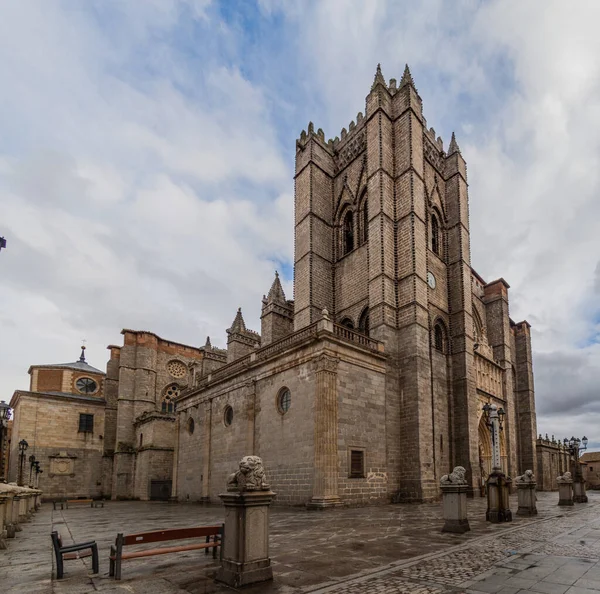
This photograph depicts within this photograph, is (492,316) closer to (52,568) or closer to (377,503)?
(377,503)

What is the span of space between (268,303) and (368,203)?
8604 mm

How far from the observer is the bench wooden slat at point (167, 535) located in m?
6.38

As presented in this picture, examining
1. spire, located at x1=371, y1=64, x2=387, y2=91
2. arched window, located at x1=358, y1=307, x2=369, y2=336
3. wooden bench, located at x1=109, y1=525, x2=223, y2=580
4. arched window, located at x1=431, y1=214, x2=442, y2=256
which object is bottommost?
wooden bench, located at x1=109, y1=525, x2=223, y2=580

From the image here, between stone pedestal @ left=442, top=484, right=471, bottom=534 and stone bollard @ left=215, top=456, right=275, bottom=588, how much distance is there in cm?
544

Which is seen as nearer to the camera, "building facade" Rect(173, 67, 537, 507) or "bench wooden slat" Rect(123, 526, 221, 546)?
"bench wooden slat" Rect(123, 526, 221, 546)

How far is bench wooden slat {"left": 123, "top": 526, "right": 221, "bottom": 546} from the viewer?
20.9ft

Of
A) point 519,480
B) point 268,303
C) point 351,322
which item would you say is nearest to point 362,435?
point 519,480

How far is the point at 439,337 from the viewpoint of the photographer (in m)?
24.9

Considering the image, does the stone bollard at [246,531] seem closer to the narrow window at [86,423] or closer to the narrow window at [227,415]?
the narrow window at [227,415]

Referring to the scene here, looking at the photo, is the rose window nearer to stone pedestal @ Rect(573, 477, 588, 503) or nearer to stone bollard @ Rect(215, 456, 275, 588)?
stone pedestal @ Rect(573, 477, 588, 503)

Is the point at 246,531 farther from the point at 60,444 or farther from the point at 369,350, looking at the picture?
the point at 60,444

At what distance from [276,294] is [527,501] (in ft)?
58.9

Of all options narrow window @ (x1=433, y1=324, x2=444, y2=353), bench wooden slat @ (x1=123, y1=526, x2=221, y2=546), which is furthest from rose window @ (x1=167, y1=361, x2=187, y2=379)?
bench wooden slat @ (x1=123, y1=526, x2=221, y2=546)

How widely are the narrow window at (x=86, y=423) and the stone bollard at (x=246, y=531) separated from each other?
34.9 m
